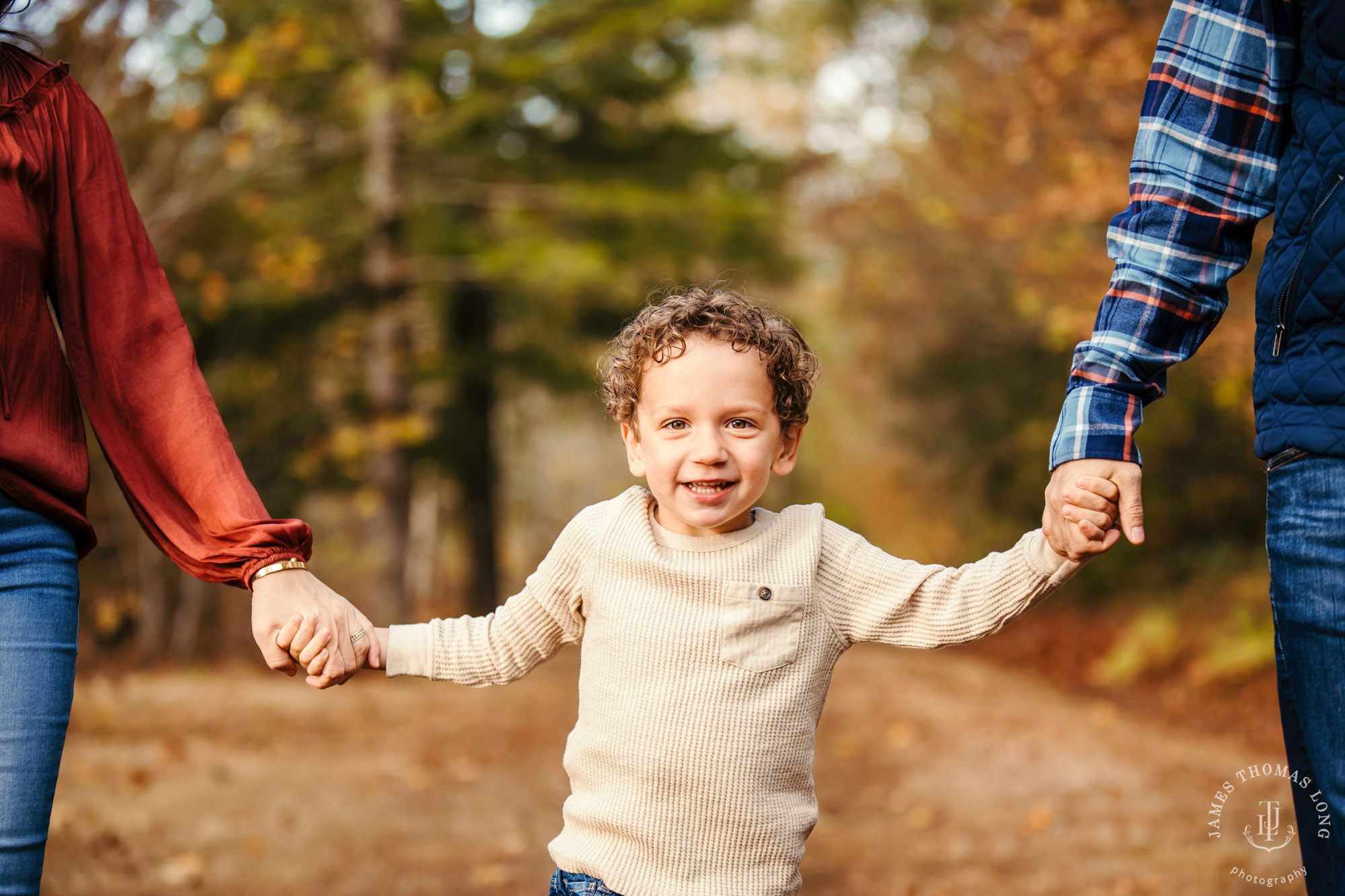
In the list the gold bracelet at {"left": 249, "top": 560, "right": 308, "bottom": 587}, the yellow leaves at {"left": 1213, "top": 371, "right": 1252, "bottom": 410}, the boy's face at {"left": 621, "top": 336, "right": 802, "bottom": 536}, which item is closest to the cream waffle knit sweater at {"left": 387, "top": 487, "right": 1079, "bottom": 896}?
the boy's face at {"left": 621, "top": 336, "right": 802, "bottom": 536}

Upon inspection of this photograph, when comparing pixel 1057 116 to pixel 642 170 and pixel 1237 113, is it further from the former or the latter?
pixel 1237 113

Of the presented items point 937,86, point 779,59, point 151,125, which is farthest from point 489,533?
point 779,59

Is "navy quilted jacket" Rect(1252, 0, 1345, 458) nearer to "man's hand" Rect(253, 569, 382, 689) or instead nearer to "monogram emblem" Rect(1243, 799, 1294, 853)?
"man's hand" Rect(253, 569, 382, 689)

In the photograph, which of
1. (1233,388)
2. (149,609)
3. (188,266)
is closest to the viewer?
(1233,388)

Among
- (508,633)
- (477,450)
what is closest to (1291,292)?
(508,633)

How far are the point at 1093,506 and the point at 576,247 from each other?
28.6ft

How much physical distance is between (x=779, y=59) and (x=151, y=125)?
12509mm

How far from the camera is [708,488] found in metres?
2.24

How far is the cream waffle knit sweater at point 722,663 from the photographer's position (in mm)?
2160

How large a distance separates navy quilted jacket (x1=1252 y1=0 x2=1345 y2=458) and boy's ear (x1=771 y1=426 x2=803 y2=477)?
2.86 ft

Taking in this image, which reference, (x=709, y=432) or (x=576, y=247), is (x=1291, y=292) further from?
(x=576, y=247)

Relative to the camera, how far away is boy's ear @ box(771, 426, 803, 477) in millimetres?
2396

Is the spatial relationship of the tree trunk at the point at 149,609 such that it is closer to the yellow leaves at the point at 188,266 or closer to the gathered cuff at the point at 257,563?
the yellow leaves at the point at 188,266

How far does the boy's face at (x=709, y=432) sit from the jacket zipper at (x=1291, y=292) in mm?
866
